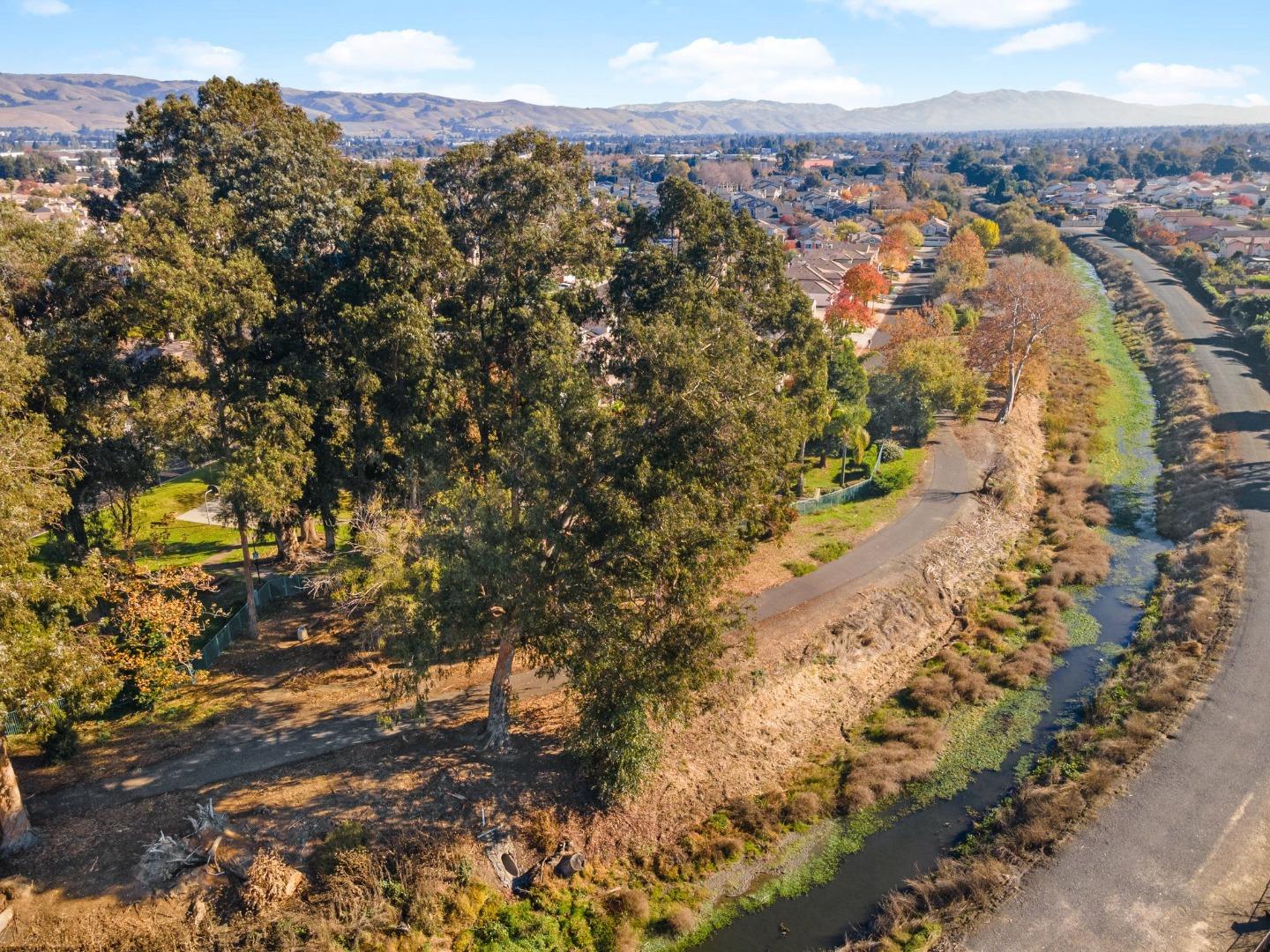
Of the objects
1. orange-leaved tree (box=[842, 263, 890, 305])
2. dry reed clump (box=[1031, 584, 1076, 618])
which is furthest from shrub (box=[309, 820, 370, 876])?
orange-leaved tree (box=[842, 263, 890, 305])

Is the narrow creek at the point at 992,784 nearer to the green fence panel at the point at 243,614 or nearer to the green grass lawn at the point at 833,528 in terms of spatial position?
the green grass lawn at the point at 833,528

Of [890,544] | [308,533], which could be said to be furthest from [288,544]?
[890,544]

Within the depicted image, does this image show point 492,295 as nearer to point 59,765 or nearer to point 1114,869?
point 59,765

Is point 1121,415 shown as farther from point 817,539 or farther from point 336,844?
point 336,844

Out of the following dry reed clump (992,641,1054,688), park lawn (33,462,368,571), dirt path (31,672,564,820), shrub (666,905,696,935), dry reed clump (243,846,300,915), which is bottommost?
Answer: shrub (666,905,696,935)

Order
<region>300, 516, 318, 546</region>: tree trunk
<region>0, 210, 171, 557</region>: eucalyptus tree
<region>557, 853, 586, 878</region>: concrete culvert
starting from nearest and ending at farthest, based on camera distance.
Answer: <region>557, 853, 586, 878</region>: concrete culvert
<region>0, 210, 171, 557</region>: eucalyptus tree
<region>300, 516, 318, 546</region>: tree trunk

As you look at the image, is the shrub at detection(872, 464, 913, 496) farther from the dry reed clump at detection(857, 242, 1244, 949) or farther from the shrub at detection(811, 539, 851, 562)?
the dry reed clump at detection(857, 242, 1244, 949)
